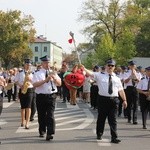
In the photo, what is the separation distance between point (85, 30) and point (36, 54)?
82.0 meters

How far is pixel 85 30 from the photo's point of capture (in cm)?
7806

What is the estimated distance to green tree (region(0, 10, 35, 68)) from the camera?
242ft

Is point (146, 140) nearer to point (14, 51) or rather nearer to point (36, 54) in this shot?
point (14, 51)

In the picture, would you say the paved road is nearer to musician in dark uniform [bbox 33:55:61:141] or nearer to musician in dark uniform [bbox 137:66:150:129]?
musician in dark uniform [bbox 33:55:61:141]

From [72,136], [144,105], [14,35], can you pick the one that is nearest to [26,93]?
[72,136]

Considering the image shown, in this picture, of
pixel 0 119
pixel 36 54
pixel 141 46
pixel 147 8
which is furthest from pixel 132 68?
pixel 36 54

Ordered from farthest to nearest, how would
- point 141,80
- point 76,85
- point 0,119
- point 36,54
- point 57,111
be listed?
point 36,54 → point 57,111 → point 76,85 → point 0,119 → point 141,80

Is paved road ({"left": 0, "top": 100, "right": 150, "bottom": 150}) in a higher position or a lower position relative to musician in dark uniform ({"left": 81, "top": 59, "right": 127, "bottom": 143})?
lower

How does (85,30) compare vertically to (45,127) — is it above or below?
above

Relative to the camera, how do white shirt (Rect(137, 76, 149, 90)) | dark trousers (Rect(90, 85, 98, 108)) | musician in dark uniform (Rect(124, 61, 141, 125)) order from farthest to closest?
dark trousers (Rect(90, 85, 98, 108)), musician in dark uniform (Rect(124, 61, 141, 125)), white shirt (Rect(137, 76, 149, 90))

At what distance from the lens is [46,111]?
434 inches

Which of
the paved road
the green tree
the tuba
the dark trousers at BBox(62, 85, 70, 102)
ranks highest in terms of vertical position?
the green tree

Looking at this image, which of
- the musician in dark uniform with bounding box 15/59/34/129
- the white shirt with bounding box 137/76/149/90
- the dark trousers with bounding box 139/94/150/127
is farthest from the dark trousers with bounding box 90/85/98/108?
the musician in dark uniform with bounding box 15/59/34/129

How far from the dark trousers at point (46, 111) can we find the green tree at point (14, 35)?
207 feet
